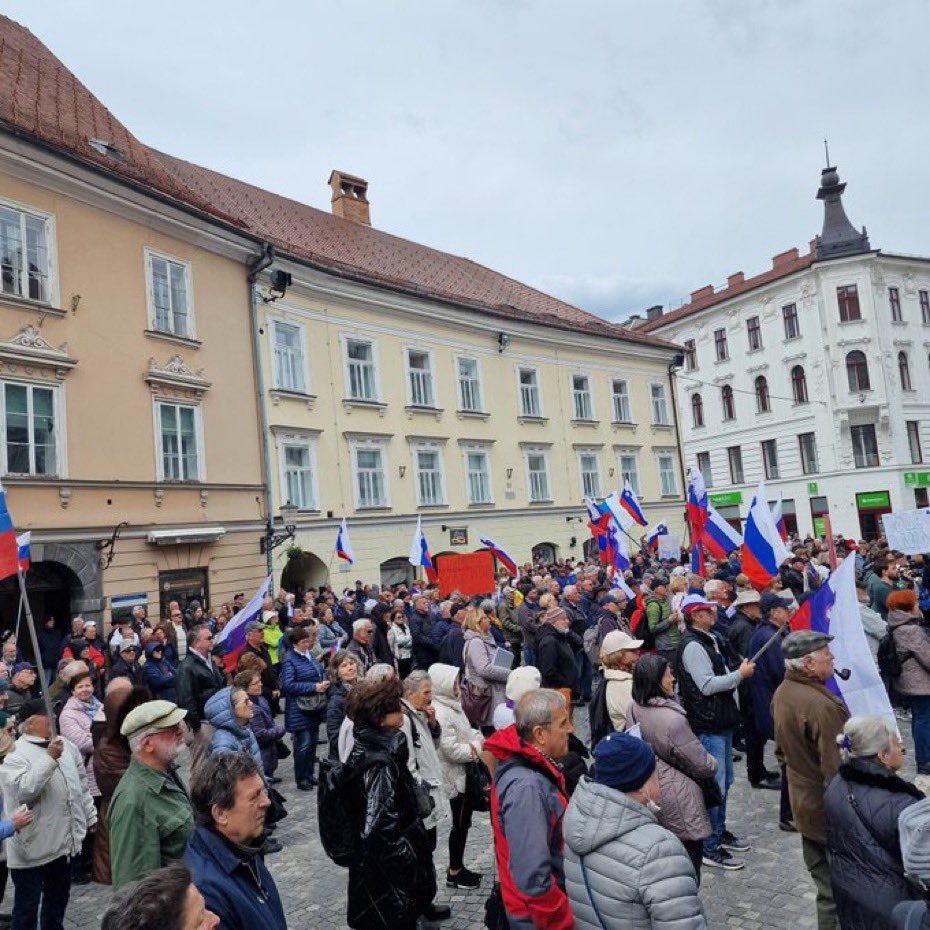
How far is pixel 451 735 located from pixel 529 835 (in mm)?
2228

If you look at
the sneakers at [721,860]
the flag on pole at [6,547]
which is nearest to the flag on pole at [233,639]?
the flag on pole at [6,547]

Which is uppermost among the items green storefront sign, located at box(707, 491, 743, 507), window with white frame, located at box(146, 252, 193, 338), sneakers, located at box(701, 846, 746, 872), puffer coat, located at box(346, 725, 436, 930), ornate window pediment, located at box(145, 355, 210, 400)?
window with white frame, located at box(146, 252, 193, 338)

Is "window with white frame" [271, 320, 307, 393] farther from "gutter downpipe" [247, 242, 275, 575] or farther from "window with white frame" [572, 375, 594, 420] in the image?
"window with white frame" [572, 375, 594, 420]

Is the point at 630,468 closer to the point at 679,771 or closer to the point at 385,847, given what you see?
the point at 679,771

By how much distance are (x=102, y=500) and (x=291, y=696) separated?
924cm

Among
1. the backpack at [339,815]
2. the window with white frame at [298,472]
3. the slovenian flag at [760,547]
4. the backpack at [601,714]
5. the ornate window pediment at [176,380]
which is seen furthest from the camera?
the window with white frame at [298,472]

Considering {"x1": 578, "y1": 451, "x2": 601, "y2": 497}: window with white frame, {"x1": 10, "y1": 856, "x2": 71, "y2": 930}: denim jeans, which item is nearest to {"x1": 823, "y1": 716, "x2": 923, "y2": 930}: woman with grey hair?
{"x1": 10, "y1": 856, "x2": 71, "y2": 930}: denim jeans

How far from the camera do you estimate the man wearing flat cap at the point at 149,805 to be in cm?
344

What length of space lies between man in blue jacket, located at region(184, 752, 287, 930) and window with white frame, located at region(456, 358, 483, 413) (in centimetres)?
2278

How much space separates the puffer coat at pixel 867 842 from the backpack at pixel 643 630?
5245 millimetres

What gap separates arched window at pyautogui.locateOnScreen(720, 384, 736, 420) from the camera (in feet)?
141

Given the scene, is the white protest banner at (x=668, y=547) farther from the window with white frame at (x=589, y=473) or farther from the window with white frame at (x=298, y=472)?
the window with white frame at (x=298, y=472)

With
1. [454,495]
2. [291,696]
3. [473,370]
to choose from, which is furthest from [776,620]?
[473,370]

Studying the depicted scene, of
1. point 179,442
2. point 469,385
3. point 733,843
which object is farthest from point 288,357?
point 733,843
